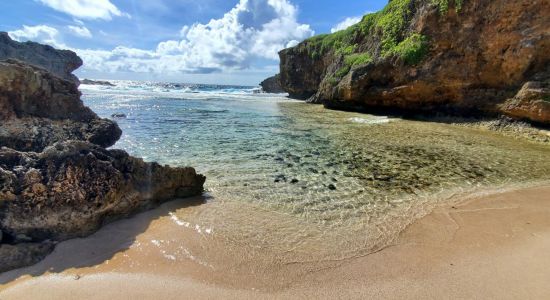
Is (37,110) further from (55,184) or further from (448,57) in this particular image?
(448,57)

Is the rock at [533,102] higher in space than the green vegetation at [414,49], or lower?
lower

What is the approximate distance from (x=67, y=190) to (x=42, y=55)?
28.1 meters

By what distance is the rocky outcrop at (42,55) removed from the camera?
24.3 meters

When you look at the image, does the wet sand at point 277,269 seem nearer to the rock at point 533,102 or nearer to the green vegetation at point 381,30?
the rock at point 533,102

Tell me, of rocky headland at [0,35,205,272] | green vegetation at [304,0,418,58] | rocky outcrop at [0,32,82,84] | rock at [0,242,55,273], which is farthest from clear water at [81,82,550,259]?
rocky outcrop at [0,32,82,84]

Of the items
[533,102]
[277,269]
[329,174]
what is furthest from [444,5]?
[277,269]

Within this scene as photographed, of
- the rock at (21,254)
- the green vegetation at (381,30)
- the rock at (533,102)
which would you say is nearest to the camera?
the rock at (21,254)

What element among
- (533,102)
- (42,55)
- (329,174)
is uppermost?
(42,55)

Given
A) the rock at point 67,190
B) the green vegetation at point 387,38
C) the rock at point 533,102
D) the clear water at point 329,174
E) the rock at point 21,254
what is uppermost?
the green vegetation at point 387,38

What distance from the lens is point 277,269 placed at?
4.32m

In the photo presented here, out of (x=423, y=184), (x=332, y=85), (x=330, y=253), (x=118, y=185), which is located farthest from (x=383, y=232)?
(x=332, y=85)

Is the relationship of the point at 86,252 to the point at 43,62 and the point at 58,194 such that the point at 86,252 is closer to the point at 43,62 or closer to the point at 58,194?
the point at 58,194

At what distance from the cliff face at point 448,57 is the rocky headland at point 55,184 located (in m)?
17.3

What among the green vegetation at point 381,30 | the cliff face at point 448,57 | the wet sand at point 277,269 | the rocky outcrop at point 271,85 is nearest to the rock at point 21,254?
the wet sand at point 277,269
